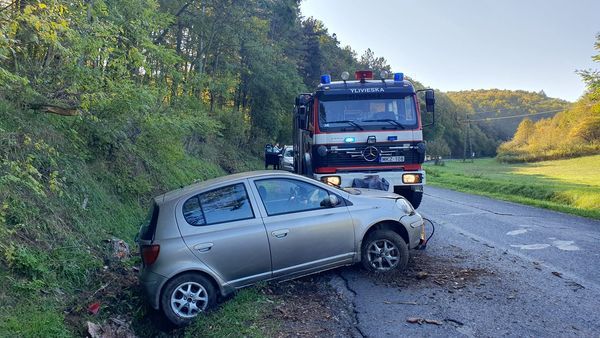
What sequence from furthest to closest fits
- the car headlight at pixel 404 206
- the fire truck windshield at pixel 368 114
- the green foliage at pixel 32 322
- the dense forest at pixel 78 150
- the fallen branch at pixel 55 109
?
the fire truck windshield at pixel 368 114, the fallen branch at pixel 55 109, the car headlight at pixel 404 206, the dense forest at pixel 78 150, the green foliage at pixel 32 322

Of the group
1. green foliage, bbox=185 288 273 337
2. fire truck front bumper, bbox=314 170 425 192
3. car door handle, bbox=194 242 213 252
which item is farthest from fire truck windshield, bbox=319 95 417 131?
green foliage, bbox=185 288 273 337

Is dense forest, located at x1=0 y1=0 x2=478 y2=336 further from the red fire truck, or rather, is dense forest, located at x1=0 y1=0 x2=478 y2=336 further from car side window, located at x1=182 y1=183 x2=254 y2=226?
the red fire truck

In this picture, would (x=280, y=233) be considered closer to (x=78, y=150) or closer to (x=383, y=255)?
(x=383, y=255)

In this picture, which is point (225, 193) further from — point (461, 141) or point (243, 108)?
point (461, 141)

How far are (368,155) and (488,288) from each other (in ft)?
11.8

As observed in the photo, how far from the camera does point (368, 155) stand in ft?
27.7

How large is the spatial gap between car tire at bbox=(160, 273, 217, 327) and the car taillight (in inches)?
12.8

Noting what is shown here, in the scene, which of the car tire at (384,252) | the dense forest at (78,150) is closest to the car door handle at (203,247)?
the dense forest at (78,150)

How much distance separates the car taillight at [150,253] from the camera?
5.09 meters

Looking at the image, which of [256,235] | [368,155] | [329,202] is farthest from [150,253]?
[368,155]

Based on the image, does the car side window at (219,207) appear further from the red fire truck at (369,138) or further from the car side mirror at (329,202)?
the red fire truck at (369,138)

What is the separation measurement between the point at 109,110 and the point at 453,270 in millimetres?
6303

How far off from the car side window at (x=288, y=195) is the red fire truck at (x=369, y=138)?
2512mm

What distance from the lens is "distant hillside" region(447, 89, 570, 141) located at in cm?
8775
